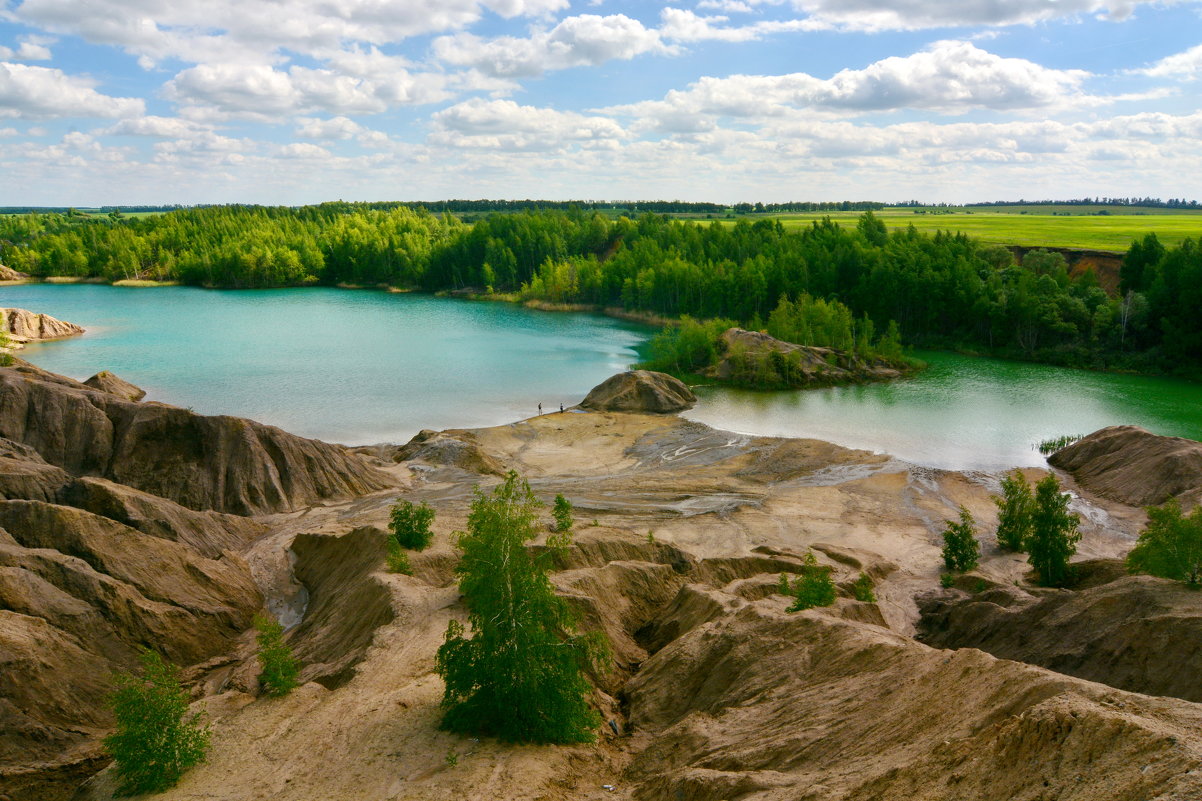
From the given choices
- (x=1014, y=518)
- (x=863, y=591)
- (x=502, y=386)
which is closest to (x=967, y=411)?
(x=1014, y=518)

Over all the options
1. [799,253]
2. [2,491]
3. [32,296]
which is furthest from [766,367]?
[32,296]

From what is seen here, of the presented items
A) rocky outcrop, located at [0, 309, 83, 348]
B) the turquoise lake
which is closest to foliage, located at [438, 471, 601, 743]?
the turquoise lake

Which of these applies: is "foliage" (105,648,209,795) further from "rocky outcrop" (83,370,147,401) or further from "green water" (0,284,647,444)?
"rocky outcrop" (83,370,147,401)

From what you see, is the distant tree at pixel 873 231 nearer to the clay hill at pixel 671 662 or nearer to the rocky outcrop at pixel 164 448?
the clay hill at pixel 671 662

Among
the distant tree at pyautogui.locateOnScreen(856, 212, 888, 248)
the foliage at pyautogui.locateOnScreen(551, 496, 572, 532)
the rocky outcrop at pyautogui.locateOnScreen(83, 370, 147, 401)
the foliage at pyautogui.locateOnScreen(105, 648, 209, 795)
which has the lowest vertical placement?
the foliage at pyautogui.locateOnScreen(105, 648, 209, 795)

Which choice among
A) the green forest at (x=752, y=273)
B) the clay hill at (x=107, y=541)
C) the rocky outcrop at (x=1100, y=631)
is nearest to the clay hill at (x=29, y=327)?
the clay hill at (x=107, y=541)

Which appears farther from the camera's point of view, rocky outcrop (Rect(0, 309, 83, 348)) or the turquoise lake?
rocky outcrop (Rect(0, 309, 83, 348))

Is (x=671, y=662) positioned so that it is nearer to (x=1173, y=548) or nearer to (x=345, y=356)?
(x=1173, y=548)
